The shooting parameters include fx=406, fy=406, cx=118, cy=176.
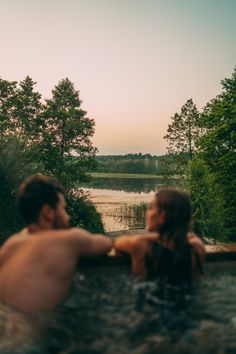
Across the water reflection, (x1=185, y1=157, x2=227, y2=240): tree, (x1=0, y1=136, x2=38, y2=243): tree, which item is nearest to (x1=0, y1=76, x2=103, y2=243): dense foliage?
(x1=0, y1=136, x2=38, y2=243): tree

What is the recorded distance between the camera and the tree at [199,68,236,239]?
30.9 meters

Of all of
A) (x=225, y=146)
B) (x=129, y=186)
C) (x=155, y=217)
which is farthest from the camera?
(x=129, y=186)

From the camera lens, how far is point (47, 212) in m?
3.60

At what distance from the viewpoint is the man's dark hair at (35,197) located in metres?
3.55

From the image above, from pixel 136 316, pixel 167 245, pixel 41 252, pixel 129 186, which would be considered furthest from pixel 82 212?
pixel 129 186

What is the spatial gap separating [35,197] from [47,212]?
0.17 meters

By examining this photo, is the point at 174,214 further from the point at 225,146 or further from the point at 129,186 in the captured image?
the point at 129,186

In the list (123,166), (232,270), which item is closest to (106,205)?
(232,270)

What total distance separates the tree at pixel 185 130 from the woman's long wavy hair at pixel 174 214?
41.7 metres

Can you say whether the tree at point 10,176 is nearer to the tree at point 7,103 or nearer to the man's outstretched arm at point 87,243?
the tree at point 7,103

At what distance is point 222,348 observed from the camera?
10.9 feet

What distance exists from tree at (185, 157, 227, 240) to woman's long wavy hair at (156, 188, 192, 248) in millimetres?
30833

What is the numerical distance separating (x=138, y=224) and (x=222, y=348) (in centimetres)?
4572

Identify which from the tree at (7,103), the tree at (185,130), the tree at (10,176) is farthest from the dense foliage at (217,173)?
the tree at (7,103)
